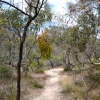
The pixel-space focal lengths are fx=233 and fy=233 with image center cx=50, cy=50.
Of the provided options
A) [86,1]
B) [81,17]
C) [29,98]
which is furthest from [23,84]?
[86,1]

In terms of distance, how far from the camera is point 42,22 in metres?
15.8

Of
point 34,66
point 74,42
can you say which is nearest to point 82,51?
point 74,42

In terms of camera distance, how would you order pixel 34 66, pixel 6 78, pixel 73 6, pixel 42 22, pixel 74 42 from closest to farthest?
pixel 73 6, pixel 74 42, pixel 42 22, pixel 6 78, pixel 34 66

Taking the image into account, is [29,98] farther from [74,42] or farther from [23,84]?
[74,42]

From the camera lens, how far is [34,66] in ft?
74.7

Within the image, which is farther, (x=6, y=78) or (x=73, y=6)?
(x=6, y=78)

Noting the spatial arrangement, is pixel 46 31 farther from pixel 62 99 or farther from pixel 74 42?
pixel 62 99

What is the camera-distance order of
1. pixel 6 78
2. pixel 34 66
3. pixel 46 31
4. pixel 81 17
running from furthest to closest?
pixel 34 66, pixel 46 31, pixel 6 78, pixel 81 17

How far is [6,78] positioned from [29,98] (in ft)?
13.9

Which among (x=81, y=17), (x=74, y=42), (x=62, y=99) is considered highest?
(x=81, y=17)

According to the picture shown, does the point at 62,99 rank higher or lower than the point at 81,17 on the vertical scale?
lower

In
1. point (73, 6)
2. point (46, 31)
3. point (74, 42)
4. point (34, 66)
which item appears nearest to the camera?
point (73, 6)

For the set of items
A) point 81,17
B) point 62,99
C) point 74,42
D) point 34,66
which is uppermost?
point 81,17

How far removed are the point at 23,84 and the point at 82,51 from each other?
15.6 feet
